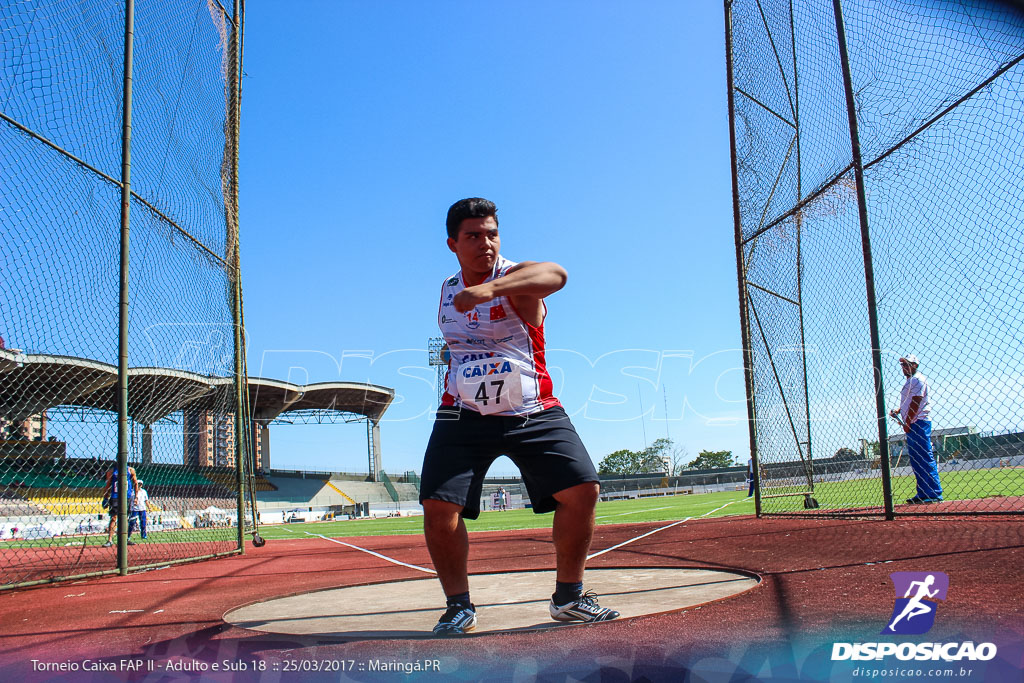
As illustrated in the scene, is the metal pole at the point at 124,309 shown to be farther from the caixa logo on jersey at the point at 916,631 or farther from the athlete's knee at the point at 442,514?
the caixa logo on jersey at the point at 916,631

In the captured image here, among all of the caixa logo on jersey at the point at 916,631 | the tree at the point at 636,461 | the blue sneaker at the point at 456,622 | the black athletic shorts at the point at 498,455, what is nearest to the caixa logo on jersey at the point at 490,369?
the black athletic shorts at the point at 498,455

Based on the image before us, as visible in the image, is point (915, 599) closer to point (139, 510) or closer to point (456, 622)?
point (456, 622)

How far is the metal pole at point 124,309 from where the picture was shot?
5.37 m

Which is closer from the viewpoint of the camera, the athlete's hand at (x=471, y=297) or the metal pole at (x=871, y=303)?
the athlete's hand at (x=471, y=297)

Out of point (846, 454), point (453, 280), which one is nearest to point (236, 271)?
point (453, 280)

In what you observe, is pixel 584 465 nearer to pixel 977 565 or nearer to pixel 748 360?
pixel 977 565

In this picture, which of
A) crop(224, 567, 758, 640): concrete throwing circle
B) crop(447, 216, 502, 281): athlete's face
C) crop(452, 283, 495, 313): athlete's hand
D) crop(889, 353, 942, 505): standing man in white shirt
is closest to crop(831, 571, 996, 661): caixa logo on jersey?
crop(224, 567, 758, 640): concrete throwing circle

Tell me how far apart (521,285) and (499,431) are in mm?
621

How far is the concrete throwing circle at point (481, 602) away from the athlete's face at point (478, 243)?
1.49 meters

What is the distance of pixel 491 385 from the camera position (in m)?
2.83

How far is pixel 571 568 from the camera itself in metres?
2.76

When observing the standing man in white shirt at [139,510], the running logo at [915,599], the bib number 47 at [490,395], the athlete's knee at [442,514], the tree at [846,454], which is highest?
the bib number 47 at [490,395]

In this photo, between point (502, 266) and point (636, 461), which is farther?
point (636, 461)

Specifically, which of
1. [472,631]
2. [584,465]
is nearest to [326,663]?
[472,631]
